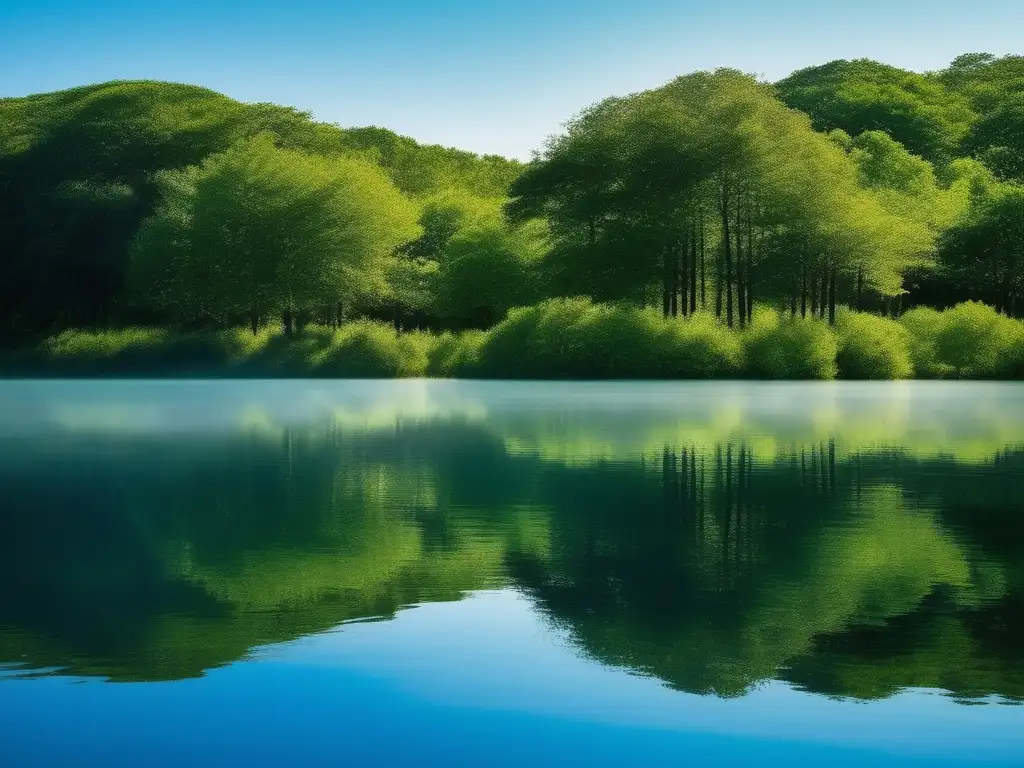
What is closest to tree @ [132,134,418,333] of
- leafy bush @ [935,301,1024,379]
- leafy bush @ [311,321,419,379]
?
leafy bush @ [311,321,419,379]

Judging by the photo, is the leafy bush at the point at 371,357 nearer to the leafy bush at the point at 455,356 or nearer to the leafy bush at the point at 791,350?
the leafy bush at the point at 455,356

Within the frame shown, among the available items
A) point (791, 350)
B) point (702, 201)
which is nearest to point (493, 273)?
point (702, 201)

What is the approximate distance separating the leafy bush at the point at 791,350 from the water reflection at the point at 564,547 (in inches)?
1062

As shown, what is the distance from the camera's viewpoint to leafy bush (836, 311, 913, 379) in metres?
47.8

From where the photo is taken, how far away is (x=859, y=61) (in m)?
131

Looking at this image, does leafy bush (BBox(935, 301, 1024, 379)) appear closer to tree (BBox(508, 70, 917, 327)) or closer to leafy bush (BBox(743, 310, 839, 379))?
tree (BBox(508, 70, 917, 327))

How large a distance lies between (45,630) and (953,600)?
15.3 feet

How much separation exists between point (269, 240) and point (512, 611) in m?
55.4

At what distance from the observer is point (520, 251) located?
66688mm

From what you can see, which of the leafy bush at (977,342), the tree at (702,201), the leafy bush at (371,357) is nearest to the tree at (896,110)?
the tree at (702,201)

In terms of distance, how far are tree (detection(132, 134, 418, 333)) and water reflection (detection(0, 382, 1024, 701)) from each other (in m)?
40.7

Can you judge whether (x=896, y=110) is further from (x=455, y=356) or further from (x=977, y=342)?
(x=455, y=356)

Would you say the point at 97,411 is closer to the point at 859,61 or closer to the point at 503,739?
the point at 503,739

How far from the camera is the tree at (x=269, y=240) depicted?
60.1 meters
